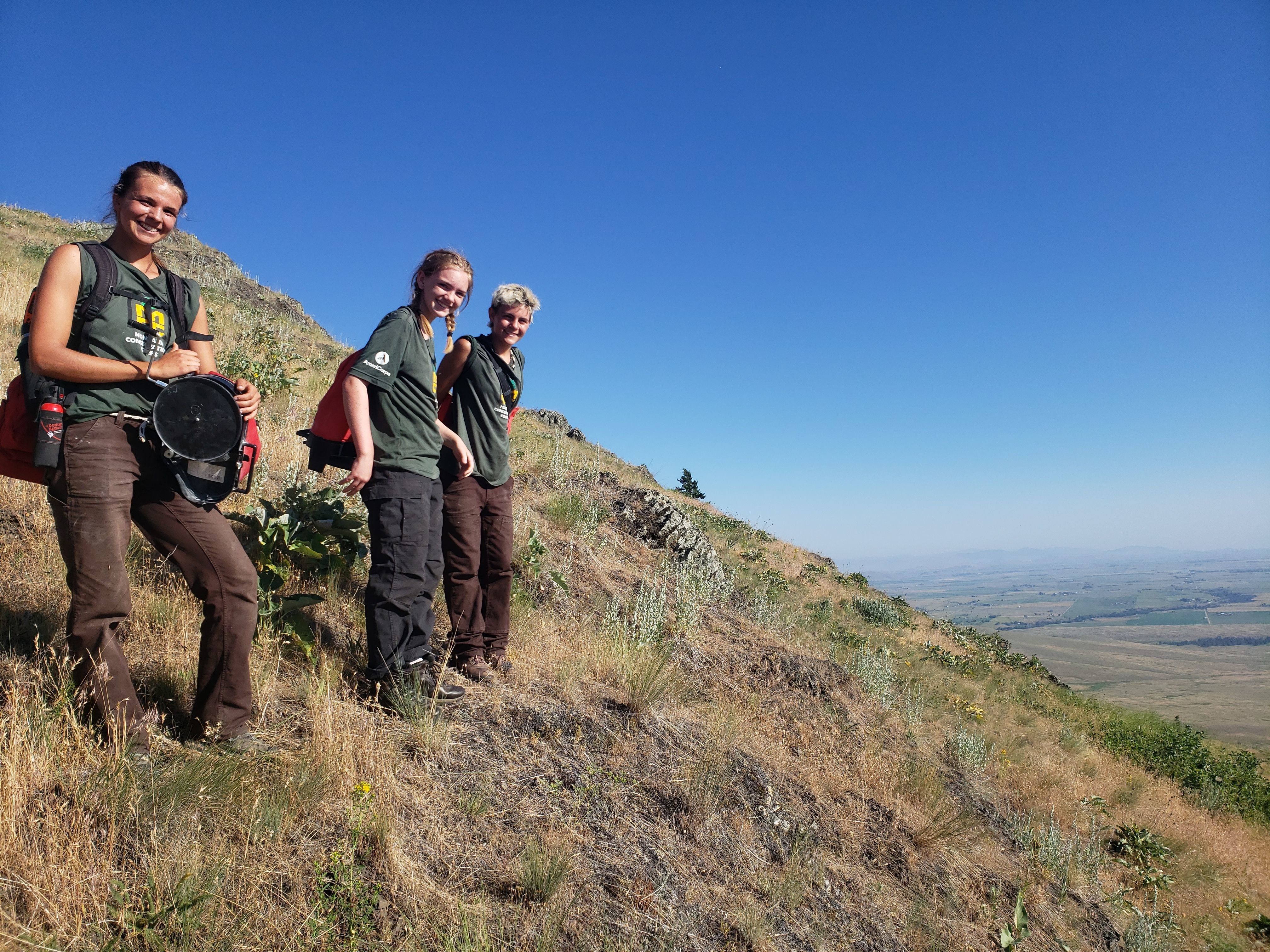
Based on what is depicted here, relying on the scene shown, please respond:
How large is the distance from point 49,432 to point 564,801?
2.37 m

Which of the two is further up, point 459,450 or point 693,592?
point 459,450

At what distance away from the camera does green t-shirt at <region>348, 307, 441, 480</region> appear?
9.84ft

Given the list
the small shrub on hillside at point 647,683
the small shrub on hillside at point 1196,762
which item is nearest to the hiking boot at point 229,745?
the small shrub on hillside at point 647,683

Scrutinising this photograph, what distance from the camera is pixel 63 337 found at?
2.11 metres

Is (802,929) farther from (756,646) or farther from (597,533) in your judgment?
(597,533)

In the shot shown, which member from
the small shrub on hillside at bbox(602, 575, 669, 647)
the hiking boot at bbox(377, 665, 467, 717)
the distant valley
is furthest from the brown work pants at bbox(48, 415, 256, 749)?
the distant valley

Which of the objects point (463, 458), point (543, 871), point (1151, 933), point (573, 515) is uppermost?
point (463, 458)

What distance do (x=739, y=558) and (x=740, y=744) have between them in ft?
28.1

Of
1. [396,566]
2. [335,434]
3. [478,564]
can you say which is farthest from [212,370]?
[478,564]

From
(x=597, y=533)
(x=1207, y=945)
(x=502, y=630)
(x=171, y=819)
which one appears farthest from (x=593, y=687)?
(x=1207, y=945)

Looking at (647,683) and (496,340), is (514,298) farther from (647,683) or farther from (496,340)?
(647,683)

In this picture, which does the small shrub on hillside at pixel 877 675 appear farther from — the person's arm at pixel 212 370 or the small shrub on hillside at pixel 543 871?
the person's arm at pixel 212 370

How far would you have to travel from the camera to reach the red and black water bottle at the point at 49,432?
2080 mm

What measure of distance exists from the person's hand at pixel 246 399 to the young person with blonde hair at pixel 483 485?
110 cm
